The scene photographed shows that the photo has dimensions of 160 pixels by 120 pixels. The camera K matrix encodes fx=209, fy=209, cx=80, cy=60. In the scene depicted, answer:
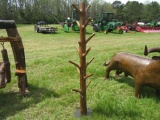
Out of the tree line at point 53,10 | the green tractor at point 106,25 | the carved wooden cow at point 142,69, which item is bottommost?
the carved wooden cow at point 142,69

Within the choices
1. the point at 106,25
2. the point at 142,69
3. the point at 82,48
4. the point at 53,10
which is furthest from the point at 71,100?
the point at 53,10

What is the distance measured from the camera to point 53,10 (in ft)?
162

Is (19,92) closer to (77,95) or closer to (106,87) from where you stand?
(77,95)

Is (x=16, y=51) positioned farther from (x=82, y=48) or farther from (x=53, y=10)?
(x=53, y=10)

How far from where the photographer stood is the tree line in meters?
42.7

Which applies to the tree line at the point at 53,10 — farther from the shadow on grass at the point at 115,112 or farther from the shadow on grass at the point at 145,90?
the shadow on grass at the point at 115,112

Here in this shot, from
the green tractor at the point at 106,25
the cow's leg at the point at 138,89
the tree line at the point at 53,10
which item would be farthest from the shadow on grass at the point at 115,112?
the tree line at the point at 53,10

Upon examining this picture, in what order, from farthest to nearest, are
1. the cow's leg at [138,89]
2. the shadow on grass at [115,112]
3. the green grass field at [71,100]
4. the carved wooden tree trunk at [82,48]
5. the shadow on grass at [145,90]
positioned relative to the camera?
the shadow on grass at [145,90], the cow's leg at [138,89], the green grass field at [71,100], the shadow on grass at [115,112], the carved wooden tree trunk at [82,48]

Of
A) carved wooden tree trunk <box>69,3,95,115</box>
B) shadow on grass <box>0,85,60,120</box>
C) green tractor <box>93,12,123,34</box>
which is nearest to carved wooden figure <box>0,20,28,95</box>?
shadow on grass <box>0,85,60,120</box>

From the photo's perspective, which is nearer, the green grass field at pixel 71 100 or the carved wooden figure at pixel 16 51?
the green grass field at pixel 71 100

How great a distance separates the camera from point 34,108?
12.0 ft

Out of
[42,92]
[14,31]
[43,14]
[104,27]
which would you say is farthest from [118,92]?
[43,14]

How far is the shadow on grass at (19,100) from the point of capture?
3587 mm

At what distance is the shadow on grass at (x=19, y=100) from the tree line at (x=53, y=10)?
104ft
